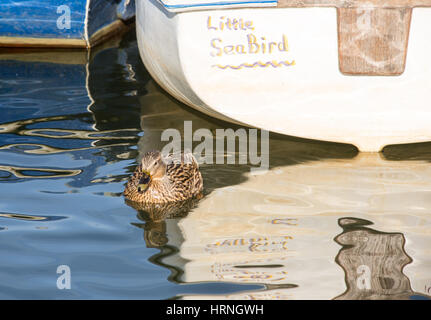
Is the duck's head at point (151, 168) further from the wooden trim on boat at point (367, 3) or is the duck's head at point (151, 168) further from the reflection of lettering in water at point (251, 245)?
the wooden trim on boat at point (367, 3)

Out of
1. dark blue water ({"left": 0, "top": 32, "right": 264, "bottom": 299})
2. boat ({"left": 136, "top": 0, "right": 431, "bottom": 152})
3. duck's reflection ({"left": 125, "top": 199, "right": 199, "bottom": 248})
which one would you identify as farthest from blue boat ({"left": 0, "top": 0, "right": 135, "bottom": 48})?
duck's reflection ({"left": 125, "top": 199, "right": 199, "bottom": 248})

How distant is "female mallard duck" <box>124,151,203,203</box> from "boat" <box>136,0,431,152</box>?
2.52 feet

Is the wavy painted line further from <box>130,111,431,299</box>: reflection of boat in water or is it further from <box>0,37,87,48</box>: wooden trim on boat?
<box>0,37,87,48</box>: wooden trim on boat

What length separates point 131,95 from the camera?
772 cm

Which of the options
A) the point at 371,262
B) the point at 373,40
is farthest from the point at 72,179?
the point at 373,40

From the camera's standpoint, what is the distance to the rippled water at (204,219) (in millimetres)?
4281

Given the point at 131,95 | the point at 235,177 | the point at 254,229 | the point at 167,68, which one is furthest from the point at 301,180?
the point at 131,95

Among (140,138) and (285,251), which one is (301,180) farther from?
(140,138)

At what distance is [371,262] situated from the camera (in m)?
4.49

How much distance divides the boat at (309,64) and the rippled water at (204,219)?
0.30 metres

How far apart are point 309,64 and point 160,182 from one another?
4.81 feet

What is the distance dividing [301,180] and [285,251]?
1156mm
